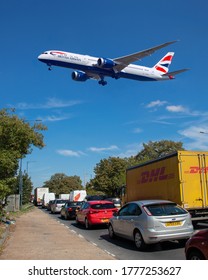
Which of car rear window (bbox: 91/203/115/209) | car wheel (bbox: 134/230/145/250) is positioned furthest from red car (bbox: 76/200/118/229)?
car wheel (bbox: 134/230/145/250)

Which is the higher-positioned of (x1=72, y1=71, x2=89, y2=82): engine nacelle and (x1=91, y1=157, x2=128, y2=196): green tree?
(x1=72, y1=71, x2=89, y2=82): engine nacelle

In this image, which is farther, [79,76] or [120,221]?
[79,76]

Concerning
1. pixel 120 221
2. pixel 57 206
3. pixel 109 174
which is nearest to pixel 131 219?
pixel 120 221

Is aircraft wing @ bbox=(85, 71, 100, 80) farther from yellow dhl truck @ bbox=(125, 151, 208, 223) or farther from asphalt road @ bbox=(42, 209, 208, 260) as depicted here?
asphalt road @ bbox=(42, 209, 208, 260)

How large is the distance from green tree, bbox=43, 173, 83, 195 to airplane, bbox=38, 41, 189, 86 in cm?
10601

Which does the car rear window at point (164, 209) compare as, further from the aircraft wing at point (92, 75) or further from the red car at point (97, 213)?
the aircraft wing at point (92, 75)

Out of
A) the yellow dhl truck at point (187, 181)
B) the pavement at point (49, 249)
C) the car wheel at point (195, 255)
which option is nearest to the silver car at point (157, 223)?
the pavement at point (49, 249)

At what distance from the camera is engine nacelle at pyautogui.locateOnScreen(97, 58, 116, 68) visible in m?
31.8

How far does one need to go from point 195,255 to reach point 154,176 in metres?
10.6

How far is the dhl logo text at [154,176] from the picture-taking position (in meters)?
16.4

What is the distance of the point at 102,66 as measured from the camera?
3212 centimetres

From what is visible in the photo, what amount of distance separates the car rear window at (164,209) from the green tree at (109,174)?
2605 inches

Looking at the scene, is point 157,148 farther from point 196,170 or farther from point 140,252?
point 140,252
